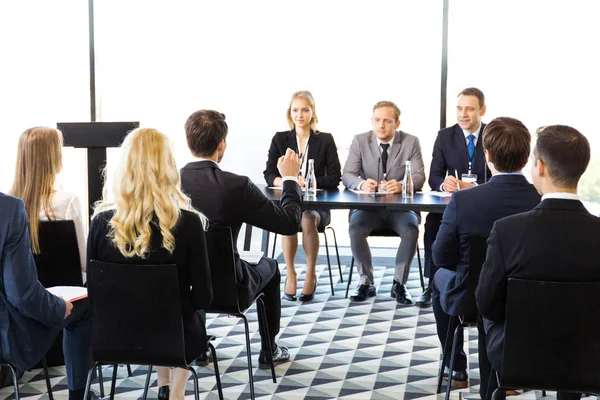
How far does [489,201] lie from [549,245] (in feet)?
2.39

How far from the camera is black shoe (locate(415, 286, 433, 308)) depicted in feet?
17.0

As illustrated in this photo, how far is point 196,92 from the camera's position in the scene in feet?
23.0

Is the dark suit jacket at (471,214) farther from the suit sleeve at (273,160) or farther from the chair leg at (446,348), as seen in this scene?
the suit sleeve at (273,160)

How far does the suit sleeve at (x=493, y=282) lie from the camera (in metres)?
2.50

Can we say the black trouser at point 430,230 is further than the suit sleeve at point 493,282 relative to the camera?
Yes

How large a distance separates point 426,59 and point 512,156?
380 centimetres

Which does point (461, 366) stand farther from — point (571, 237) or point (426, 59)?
point (426, 59)

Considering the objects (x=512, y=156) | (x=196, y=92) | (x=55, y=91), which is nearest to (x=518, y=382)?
(x=512, y=156)

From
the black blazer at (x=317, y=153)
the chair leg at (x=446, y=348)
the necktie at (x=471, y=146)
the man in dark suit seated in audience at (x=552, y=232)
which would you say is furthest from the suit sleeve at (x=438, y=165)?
the man in dark suit seated in audience at (x=552, y=232)

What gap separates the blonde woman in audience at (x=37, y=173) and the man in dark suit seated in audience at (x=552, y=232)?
1922mm

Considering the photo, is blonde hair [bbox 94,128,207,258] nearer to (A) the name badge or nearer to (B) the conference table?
(B) the conference table

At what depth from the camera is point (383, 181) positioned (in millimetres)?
5199

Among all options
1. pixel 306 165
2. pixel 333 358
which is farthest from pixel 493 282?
pixel 306 165

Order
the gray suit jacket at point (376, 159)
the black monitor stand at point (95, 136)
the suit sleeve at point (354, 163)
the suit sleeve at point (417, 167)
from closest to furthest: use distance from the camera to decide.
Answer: the black monitor stand at point (95, 136), the suit sleeve at point (417, 167), the gray suit jacket at point (376, 159), the suit sleeve at point (354, 163)
